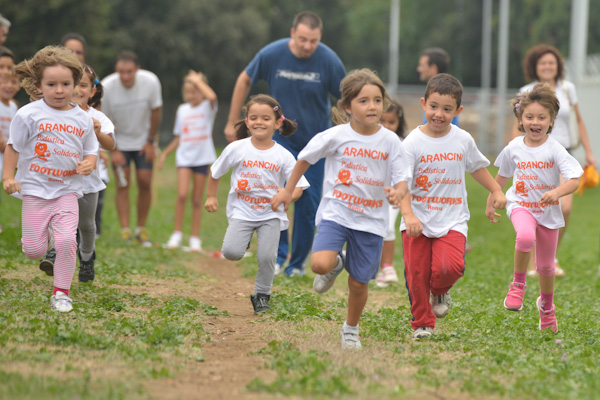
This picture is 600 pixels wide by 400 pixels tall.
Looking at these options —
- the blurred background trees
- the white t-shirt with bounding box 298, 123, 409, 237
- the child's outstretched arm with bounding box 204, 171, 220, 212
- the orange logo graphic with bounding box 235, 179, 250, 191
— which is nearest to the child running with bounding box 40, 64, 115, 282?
the child's outstretched arm with bounding box 204, 171, 220, 212

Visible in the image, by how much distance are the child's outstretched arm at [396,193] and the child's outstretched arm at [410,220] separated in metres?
0.17

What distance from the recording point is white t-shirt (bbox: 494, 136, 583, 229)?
684 centimetres

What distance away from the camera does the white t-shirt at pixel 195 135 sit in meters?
12.2

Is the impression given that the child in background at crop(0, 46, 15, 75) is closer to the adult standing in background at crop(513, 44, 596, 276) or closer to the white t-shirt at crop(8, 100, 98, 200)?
the white t-shirt at crop(8, 100, 98, 200)

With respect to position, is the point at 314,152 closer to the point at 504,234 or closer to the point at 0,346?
the point at 0,346

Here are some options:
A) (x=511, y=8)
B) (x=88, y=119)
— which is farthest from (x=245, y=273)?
(x=511, y=8)

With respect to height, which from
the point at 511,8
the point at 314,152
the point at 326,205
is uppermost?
the point at 511,8

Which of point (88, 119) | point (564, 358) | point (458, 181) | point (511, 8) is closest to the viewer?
point (564, 358)

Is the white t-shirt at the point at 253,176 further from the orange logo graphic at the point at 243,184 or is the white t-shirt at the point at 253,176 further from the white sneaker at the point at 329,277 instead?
the white sneaker at the point at 329,277

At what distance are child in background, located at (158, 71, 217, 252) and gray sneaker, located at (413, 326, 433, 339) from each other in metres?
6.00

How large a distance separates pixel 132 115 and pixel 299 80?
11.1 ft

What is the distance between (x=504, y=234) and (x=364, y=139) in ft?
38.0

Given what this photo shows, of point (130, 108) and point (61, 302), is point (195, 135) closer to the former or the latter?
point (130, 108)

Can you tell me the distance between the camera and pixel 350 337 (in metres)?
6.14
